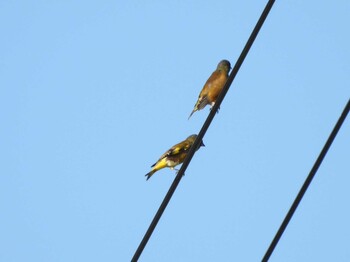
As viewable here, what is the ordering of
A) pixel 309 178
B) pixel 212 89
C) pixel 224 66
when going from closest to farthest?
pixel 309 178
pixel 212 89
pixel 224 66

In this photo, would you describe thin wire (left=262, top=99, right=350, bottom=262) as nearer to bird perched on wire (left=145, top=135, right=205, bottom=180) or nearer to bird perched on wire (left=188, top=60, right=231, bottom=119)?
bird perched on wire (left=188, top=60, right=231, bottom=119)

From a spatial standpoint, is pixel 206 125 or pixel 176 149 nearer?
pixel 206 125

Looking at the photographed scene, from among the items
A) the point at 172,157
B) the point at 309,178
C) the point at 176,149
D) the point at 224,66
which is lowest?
the point at 309,178

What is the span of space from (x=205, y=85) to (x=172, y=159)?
41.1 inches

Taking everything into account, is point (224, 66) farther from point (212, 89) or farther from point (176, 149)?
point (176, 149)

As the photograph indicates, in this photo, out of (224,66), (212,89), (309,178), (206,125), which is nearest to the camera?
(309,178)

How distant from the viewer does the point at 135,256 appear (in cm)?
446

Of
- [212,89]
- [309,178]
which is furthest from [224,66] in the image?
[309,178]

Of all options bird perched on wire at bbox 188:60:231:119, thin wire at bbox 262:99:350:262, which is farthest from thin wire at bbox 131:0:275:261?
bird perched on wire at bbox 188:60:231:119

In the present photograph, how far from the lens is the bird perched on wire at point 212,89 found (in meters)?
10.1

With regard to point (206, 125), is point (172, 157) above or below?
above

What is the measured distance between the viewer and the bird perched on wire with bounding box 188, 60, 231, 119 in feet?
33.0

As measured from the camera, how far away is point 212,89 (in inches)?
398

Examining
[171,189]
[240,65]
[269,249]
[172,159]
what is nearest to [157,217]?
[171,189]
